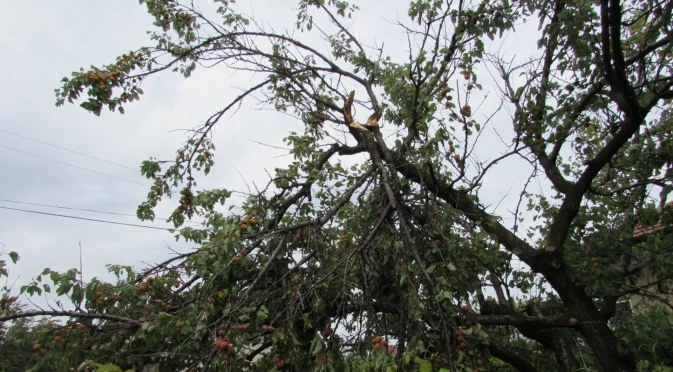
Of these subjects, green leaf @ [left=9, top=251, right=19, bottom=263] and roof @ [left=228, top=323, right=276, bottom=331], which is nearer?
roof @ [left=228, top=323, right=276, bottom=331]

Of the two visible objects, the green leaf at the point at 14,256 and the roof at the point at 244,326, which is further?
the green leaf at the point at 14,256

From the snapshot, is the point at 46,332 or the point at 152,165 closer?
the point at 46,332

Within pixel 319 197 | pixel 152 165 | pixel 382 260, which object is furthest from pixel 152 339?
pixel 152 165

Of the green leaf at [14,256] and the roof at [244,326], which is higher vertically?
the green leaf at [14,256]

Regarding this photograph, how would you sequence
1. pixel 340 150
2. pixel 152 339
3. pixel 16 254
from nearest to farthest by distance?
pixel 152 339 < pixel 16 254 < pixel 340 150

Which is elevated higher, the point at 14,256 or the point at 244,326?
the point at 14,256

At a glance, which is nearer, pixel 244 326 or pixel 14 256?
pixel 244 326

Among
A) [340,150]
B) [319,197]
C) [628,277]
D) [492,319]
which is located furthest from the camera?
[340,150]

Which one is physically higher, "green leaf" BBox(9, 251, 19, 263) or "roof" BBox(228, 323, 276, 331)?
"green leaf" BBox(9, 251, 19, 263)

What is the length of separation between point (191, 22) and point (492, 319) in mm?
3778

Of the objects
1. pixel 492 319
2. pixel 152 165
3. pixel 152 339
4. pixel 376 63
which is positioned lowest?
pixel 152 339

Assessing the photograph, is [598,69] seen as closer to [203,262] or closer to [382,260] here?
[382,260]

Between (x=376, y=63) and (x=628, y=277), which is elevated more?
(x=376, y=63)

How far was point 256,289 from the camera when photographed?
310 cm
